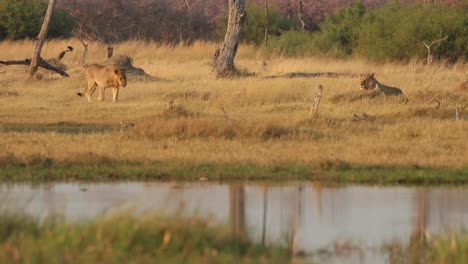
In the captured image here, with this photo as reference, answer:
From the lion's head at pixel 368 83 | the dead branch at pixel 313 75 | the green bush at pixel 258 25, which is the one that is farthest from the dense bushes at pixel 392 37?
the lion's head at pixel 368 83

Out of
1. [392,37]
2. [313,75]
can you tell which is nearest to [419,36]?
[392,37]

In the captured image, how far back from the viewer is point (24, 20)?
42875 millimetres

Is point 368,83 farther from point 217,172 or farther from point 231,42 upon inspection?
point 217,172

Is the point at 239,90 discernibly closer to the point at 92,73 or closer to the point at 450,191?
the point at 92,73

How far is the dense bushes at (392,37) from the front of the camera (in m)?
32.2

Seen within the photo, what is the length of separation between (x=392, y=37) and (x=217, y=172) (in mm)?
21190

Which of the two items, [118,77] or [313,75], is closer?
[118,77]

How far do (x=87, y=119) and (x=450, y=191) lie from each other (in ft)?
28.3

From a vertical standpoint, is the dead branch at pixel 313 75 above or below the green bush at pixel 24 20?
below

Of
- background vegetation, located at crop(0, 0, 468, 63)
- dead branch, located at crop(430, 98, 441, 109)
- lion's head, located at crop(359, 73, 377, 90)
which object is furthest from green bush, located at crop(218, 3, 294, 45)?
dead branch, located at crop(430, 98, 441, 109)

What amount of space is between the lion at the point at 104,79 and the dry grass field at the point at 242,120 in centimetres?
30

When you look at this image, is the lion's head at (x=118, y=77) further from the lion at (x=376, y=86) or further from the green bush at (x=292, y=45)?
the green bush at (x=292, y=45)

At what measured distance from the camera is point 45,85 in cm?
A: 2623

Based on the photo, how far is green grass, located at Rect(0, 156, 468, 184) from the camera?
1243cm
